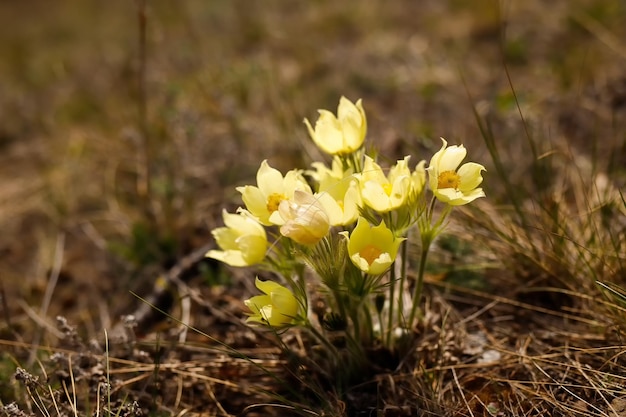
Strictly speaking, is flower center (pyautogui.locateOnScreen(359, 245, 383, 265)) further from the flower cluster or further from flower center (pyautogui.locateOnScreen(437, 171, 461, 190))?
flower center (pyautogui.locateOnScreen(437, 171, 461, 190))

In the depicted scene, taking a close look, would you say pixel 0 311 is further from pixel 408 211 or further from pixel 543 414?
pixel 543 414

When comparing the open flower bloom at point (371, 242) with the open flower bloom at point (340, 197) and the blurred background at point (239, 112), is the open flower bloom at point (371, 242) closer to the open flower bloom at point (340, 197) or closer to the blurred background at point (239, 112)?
the open flower bloom at point (340, 197)

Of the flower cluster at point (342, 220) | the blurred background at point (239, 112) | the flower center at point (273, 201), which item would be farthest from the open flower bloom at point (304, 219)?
the blurred background at point (239, 112)

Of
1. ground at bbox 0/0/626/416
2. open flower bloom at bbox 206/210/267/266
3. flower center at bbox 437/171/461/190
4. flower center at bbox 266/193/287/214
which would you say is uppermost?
flower center at bbox 437/171/461/190

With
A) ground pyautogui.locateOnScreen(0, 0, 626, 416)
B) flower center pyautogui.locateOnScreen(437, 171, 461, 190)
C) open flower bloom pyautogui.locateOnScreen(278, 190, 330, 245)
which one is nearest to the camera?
open flower bloom pyautogui.locateOnScreen(278, 190, 330, 245)

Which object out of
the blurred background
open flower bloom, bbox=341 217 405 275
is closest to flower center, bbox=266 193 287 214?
open flower bloom, bbox=341 217 405 275

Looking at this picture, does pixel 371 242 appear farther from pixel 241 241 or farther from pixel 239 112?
pixel 239 112

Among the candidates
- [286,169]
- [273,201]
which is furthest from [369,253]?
[286,169]
